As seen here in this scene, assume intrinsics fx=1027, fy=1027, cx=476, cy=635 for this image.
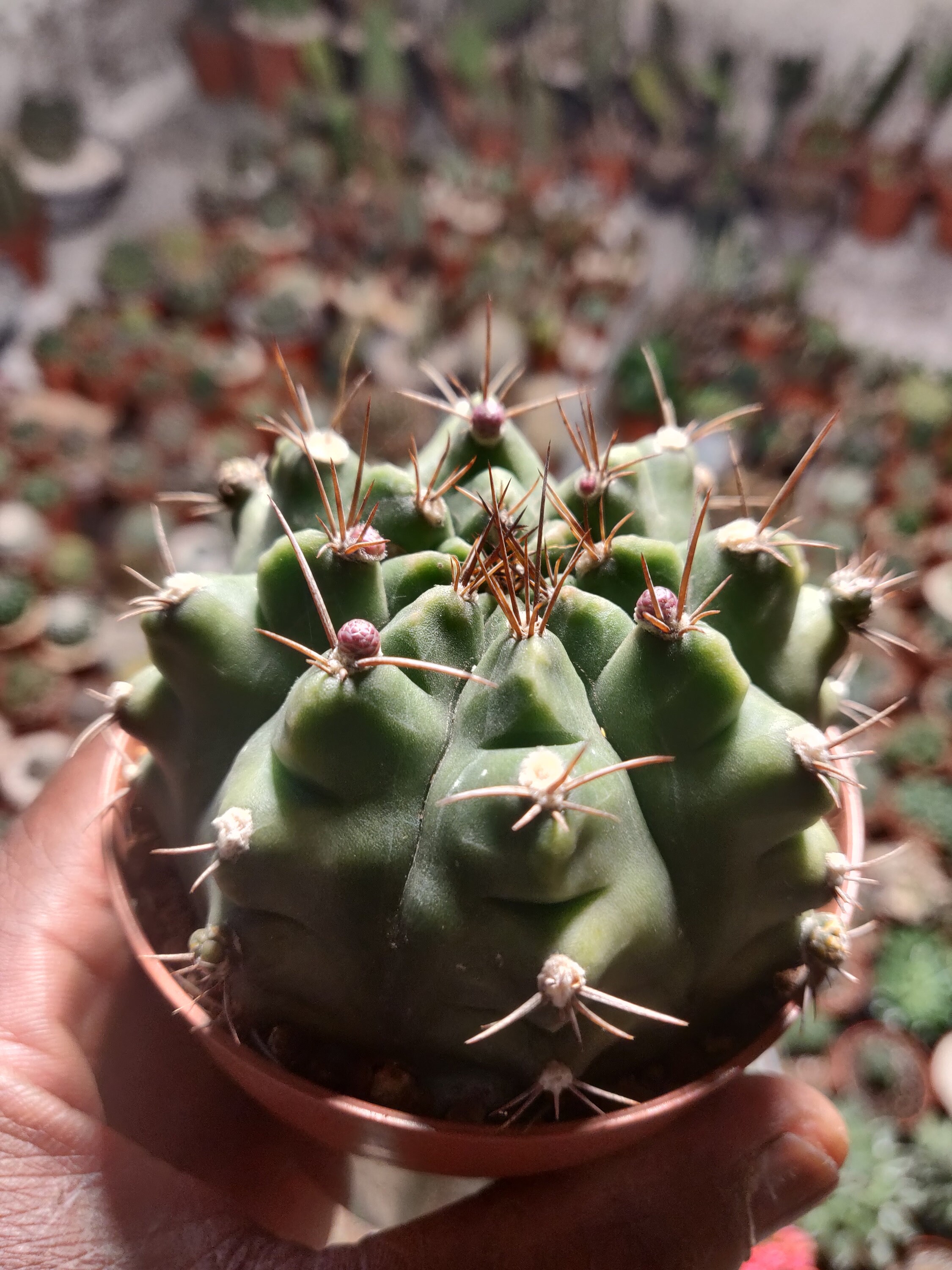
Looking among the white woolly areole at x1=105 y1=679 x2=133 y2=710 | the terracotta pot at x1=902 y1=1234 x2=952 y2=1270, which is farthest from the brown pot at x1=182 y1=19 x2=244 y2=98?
the terracotta pot at x1=902 y1=1234 x2=952 y2=1270

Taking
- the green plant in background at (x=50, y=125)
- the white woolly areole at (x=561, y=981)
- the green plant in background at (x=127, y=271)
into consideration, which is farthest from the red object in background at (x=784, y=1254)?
the green plant in background at (x=50, y=125)

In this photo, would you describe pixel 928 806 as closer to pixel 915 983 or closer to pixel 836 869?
pixel 915 983

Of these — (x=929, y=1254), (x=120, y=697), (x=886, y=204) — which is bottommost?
(x=929, y=1254)

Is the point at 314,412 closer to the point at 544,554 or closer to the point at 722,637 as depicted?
the point at 544,554

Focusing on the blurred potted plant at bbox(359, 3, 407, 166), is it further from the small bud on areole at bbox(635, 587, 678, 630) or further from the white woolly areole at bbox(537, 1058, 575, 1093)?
the white woolly areole at bbox(537, 1058, 575, 1093)

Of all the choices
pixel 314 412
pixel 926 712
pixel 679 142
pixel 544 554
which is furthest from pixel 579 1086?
pixel 679 142

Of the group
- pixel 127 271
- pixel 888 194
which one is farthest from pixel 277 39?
pixel 888 194

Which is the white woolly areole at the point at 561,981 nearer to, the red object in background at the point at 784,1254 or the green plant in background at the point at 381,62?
the red object in background at the point at 784,1254
